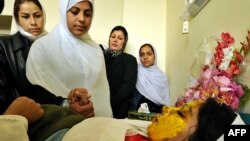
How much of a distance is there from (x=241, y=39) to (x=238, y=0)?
0.21m

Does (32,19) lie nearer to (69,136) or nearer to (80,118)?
(80,118)

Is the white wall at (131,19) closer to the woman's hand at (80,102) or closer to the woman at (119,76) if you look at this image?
the woman at (119,76)

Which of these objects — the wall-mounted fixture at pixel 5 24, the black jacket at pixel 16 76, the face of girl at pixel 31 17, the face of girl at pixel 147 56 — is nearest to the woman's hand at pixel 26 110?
the black jacket at pixel 16 76

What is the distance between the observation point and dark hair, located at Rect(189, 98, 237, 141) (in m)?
0.83

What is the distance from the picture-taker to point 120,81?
2.21 m

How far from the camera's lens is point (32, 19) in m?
1.86

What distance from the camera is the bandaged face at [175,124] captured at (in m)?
0.87

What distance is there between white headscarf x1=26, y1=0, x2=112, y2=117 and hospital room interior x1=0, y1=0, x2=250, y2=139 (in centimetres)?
64

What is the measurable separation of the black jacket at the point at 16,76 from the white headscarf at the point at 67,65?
5 cm

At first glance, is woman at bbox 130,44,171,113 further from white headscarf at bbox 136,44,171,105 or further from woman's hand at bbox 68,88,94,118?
woman's hand at bbox 68,88,94,118

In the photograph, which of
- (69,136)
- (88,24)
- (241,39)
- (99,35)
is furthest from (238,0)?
(99,35)

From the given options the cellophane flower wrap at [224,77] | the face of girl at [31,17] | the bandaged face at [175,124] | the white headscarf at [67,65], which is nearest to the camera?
the bandaged face at [175,124]

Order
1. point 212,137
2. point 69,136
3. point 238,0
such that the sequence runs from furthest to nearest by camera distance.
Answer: point 238,0 < point 212,137 < point 69,136

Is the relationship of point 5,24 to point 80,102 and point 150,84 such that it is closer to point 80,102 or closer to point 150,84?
point 150,84
